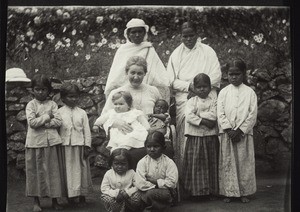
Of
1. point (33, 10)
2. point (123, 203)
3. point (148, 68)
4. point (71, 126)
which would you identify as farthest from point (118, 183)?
point (33, 10)

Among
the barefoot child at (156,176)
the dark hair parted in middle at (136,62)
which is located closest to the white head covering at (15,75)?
the dark hair parted in middle at (136,62)

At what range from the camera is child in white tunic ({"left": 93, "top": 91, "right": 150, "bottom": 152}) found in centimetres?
504

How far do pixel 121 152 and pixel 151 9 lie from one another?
128 centimetres

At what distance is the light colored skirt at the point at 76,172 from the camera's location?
16.6 ft

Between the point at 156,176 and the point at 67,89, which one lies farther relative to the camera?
the point at 67,89

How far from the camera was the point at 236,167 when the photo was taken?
16.7ft

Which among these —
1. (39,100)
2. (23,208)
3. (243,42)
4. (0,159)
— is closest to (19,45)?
(39,100)

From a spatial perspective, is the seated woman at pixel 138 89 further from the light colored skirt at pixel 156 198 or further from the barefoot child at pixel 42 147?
the light colored skirt at pixel 156 198

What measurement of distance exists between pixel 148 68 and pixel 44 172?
1.28 m

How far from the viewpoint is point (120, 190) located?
4.98 meters

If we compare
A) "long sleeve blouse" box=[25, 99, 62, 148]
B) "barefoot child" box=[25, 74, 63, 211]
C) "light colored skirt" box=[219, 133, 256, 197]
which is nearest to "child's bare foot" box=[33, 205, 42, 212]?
"barefoot child" box=[25, 74, 63, 211]

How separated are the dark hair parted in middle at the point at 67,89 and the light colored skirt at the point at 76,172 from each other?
1.53 ft

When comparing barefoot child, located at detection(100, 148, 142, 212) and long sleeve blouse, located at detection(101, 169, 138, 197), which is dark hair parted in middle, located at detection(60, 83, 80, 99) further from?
long sleeve blouse, located at detection(101, 169, 138, 197)

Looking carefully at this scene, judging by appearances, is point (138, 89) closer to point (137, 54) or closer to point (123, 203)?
point (137, 54)
